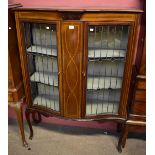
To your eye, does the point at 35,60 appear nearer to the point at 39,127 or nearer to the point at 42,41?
the point at 42,41

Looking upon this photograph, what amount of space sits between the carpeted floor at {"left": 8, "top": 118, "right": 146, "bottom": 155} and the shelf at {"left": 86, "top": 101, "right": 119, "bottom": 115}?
433mm

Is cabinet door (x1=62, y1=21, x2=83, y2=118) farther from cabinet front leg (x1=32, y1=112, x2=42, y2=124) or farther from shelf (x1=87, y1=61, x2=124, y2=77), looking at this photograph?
cabinet front leg (x1=32, y1=112, x2=42, y2=124)

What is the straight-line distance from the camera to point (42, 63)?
173 centimetres

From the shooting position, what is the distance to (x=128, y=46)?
1466mm

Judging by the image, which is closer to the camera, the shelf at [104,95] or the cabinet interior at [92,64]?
the cabinet interior at [92,64]

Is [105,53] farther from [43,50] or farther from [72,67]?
[43,50]

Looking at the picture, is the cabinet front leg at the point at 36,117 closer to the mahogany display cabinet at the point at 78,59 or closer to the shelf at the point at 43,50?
the mahogany display cabinet at the point at 78,59

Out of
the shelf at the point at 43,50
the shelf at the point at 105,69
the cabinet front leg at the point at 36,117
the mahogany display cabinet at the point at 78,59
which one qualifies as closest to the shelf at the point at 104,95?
the mahogany display cabinet at the point at 78,59

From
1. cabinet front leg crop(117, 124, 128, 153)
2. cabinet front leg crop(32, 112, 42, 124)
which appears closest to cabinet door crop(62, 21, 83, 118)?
cabinet front leg crop(117, 124, 128, 153)

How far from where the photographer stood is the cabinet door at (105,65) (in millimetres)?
1501

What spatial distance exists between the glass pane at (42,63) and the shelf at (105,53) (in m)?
0.28

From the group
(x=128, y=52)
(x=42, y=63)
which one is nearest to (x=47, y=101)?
(x=42, y=63)

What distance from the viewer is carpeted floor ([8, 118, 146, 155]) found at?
6.26 ft
